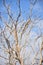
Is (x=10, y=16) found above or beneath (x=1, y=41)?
above

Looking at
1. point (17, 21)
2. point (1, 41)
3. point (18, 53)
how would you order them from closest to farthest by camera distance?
point (18, 53)
point (17, 21)
point (1, 41)

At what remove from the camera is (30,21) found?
527 inches

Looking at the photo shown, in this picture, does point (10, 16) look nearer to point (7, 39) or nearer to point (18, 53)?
point (7, 39)

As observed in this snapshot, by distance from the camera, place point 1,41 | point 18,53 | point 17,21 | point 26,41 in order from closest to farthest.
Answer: point 18,53 < point 17,21 < point 26,41 < point 1,41

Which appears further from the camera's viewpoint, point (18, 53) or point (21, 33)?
point (21, 33)

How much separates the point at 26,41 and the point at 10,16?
7.50 ft

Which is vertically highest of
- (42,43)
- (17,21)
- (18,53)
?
(17,21)

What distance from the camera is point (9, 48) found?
1300cm

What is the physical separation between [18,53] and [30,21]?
2.59 m

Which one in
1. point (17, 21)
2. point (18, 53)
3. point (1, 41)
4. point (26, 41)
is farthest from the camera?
point (1, 41)

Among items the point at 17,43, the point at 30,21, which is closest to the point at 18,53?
the point at 17,43

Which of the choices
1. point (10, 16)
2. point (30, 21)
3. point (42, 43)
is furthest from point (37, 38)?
point (10, 16)

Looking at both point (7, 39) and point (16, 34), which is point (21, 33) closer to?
point (16, 34)

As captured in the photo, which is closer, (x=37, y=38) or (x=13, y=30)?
(x=13, y=30)
